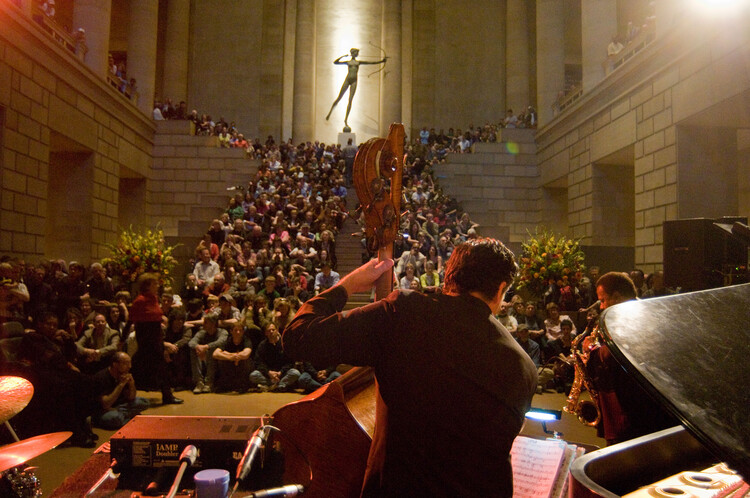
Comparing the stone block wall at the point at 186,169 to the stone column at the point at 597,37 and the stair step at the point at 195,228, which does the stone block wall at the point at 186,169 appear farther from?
the stone column at the point at 597,37

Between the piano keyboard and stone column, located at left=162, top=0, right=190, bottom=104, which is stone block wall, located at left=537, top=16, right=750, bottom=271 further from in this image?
stone column, located at left=162, top=0, right=190, bottom=104

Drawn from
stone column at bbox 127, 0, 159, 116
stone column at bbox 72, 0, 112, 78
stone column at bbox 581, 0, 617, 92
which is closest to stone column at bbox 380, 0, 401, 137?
stone column at bbox 127, 0, 159, 116

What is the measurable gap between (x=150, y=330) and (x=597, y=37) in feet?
47.5

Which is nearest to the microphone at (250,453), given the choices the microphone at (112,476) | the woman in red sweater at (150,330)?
the microphone at (112,476)

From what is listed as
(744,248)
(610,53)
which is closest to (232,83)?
(610,53)

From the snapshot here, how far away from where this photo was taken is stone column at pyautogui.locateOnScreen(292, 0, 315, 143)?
2627 centimetres

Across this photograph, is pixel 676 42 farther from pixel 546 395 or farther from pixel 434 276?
pixel 546 395

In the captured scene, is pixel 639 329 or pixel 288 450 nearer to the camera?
pixel 639 329

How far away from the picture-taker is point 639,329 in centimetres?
110

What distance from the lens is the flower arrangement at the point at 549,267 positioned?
11.0 metres

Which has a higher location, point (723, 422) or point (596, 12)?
point (596, 12)

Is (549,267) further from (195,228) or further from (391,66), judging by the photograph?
(391,66)

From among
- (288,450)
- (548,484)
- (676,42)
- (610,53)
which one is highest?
(610,53)

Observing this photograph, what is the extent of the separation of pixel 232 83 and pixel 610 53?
56.6 feet
